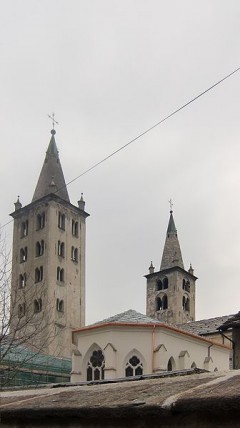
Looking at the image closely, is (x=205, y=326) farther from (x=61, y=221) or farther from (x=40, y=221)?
(x=40, y=221)

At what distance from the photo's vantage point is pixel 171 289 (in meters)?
71.1

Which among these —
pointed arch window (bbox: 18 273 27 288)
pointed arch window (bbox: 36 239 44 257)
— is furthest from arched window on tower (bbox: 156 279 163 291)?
pointed arch window (bbox: 18 273 27 288)

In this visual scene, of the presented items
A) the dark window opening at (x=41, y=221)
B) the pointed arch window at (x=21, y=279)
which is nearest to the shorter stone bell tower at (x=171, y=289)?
the dark window opening at (x=41, y=221)

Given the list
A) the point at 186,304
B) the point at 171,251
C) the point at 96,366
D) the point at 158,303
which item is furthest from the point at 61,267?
the point at 96,366

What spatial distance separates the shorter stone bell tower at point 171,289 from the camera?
70438 millimetres

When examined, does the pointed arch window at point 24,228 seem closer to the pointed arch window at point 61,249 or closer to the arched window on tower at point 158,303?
the pointed arch window at point 61,249

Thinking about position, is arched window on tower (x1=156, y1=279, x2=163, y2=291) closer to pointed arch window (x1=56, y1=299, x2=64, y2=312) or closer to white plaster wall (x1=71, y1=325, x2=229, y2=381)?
pointed arch window (x1=56, y1=299, x2=64, y2=312)

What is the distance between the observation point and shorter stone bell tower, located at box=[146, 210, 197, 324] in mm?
70438

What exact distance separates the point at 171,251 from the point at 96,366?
147 ft

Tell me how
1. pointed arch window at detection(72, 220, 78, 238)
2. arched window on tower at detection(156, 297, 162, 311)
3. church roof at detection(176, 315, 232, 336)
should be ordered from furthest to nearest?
pointed arch window at detection(72, 220, 78, 238) < arched window on tower at detection(156, 297, 162, 311) < church roof at detection(176, 315, 232, 336)

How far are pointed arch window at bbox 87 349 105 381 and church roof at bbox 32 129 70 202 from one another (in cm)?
4348

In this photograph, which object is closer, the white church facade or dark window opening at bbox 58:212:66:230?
the white church facade

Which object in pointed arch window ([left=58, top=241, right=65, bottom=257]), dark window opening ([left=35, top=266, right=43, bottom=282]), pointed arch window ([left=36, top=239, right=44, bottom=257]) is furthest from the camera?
pointed arch window ([left=58, top=241, right=65, bottom=257])

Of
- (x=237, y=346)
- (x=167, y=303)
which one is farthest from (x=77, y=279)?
(x=237, y=346)
